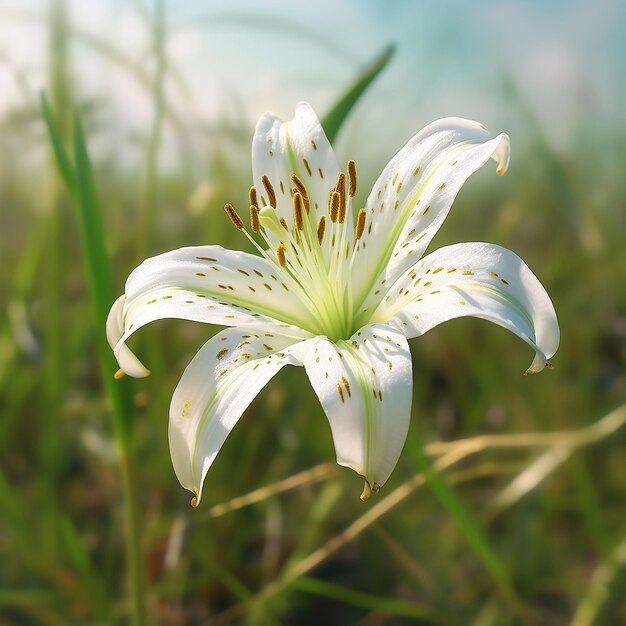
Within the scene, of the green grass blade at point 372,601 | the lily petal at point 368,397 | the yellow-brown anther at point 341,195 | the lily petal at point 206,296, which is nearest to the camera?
the lily petal at point 368,397

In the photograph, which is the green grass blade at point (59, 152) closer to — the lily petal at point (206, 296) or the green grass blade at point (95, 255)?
the green grass blade at point (95, 255)

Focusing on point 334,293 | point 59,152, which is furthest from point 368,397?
point 59,152

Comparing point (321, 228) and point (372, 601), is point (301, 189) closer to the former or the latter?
point (321, 228)

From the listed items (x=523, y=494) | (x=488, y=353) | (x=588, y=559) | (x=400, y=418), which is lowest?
(x=588, y=559)

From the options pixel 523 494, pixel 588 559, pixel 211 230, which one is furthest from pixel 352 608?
pixel 211 230

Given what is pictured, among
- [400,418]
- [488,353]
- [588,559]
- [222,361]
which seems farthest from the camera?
[488,353]

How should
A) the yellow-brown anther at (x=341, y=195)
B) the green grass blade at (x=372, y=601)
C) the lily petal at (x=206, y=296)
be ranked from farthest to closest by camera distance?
the green grass blade at (x=372, y=601), the yellow-brown anther at (x=341, y=195), the lily petal at (x=206, y=296)

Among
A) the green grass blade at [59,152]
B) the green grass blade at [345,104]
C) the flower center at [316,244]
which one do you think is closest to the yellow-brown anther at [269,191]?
the flower center at [316,244]

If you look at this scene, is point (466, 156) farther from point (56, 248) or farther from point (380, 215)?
point (56, 248)
